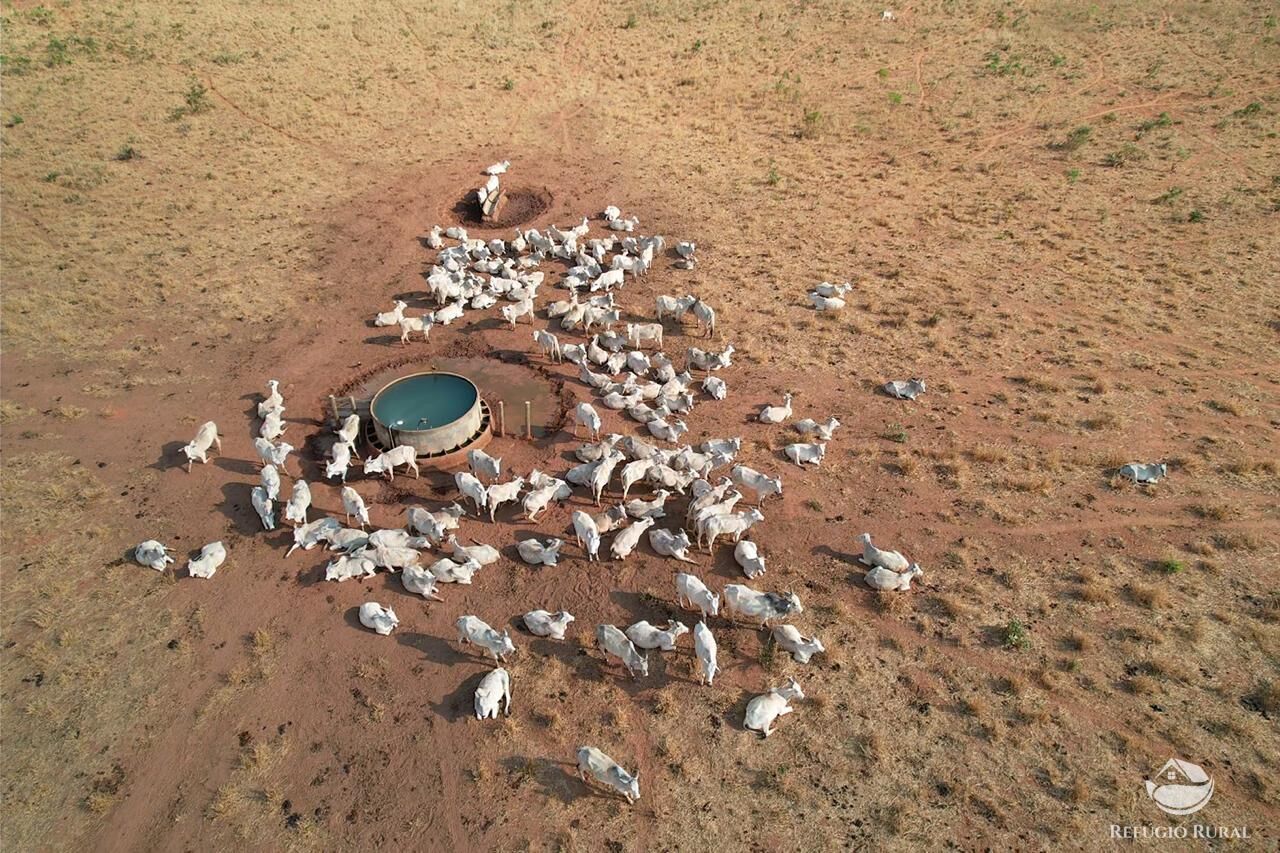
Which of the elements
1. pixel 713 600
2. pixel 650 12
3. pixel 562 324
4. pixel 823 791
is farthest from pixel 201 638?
pixel 650 12

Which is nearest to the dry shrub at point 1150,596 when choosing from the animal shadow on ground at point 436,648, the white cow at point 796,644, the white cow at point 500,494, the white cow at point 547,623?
the white cow at point 796,644

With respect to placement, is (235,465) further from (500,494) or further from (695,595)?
(695,595)

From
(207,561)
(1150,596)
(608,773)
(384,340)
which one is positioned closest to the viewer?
(608,773)

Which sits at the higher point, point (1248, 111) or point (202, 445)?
point (1248, 111)

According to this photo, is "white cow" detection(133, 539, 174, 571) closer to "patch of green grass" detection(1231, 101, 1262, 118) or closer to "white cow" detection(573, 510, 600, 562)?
"white cow" detection(573, 510, 600, 562)

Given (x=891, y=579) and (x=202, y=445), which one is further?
(x=202, y=445)

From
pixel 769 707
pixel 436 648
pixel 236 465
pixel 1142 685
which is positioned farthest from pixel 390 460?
pixel 1142 685

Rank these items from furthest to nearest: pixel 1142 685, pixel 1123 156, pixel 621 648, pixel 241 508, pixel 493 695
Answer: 1. pixel 1123 156
2. pixel 241 508
3. pixel 621 648
4. pixel 1142 685
5. pixel 493 695

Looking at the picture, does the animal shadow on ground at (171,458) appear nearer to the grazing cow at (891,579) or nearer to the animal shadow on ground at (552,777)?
the animal shadow on ground at (552,777)
